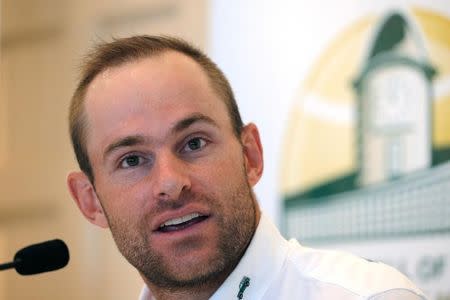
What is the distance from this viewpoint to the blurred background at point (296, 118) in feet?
7.23

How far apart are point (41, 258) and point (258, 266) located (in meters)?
0.37

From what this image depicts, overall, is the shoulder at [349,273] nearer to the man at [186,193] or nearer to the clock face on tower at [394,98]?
the man at [186,193]

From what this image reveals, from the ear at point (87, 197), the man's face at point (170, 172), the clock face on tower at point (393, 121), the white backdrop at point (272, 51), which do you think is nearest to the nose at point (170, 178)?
the man's face at point (170, 172)

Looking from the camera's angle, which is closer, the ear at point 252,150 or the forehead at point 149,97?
the forehead at point 149,97

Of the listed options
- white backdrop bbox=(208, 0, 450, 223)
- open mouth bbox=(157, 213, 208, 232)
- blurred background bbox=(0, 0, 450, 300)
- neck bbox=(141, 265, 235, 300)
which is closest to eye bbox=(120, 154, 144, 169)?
open mouth bbox=(157, 213, 208, 232)

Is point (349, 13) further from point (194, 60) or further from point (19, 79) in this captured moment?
point (19, 79)

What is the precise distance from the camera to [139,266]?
1.49 meters

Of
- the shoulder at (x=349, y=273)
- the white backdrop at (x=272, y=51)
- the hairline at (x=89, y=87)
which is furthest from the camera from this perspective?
the white backdrop at (x=272, y=51)

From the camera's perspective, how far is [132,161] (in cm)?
147

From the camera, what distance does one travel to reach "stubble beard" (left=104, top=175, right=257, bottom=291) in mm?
1437

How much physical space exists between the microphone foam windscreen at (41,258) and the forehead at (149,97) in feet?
0.64

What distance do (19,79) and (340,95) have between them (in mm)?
1505

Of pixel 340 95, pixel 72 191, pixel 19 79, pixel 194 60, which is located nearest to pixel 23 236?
pixel 19 79

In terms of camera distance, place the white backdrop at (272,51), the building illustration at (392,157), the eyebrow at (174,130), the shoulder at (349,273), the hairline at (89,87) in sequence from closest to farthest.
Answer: the shoulder at (349,273) < the eyebrow at (174,130) < the hairline at (89,87) < the building illustration at (392,157) < the white backdrop at (272,51)
